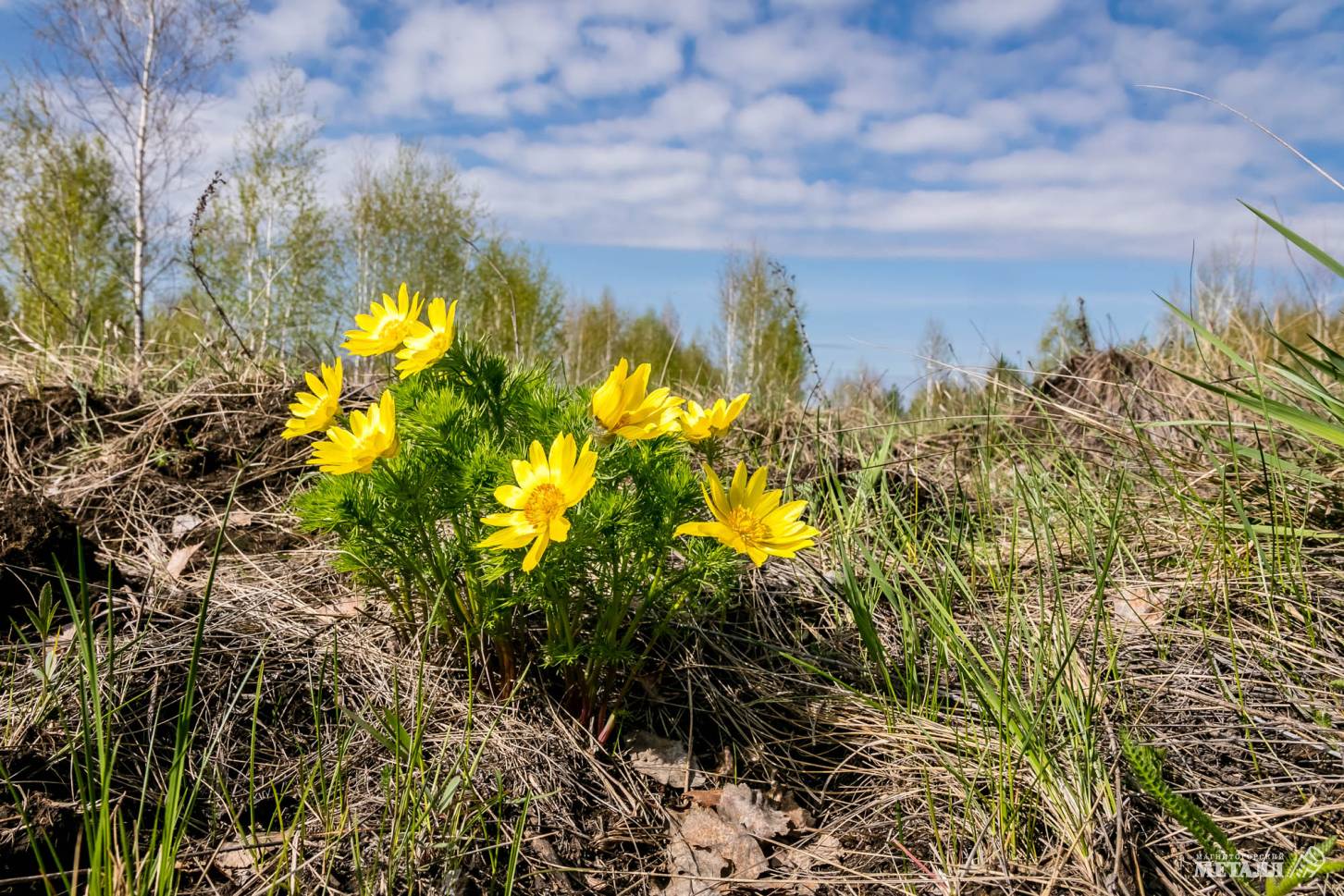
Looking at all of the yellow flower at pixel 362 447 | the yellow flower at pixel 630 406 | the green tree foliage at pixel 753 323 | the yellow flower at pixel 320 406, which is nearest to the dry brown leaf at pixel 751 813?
the yellow flower at pixel 630 406

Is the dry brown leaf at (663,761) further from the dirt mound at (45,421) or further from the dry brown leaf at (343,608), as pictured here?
the dirt mound at (45,421)

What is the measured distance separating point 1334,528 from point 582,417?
2.20 metres

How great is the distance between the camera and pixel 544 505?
136 centimetres

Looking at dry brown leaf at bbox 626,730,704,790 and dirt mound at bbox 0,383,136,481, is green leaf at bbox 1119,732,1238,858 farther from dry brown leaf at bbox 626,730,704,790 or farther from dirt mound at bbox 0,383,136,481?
dirt mound at bbox 0,383,136,481

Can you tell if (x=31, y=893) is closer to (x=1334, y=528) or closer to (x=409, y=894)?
(x=409, y=894)

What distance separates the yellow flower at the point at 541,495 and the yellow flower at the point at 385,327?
18.1 inches

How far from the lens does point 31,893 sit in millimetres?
1388

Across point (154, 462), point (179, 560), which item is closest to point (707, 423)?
point (179, 560)

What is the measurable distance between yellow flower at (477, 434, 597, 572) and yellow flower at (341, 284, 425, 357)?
18.1 inches

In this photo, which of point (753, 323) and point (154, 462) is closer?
point (154, 462)

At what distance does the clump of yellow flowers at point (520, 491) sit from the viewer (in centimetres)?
144

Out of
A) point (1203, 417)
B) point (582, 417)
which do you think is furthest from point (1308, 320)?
point (582, 417)

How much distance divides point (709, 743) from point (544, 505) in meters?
0.88

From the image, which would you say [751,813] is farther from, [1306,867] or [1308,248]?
[1308,248]
